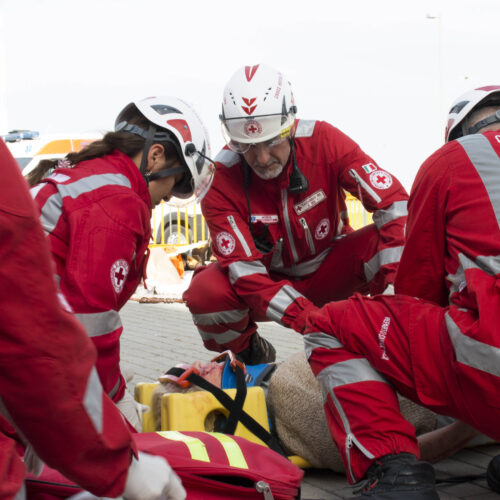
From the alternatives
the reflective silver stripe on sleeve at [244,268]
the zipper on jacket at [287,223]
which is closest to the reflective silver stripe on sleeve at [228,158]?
the zipper on jacket at [287,223]

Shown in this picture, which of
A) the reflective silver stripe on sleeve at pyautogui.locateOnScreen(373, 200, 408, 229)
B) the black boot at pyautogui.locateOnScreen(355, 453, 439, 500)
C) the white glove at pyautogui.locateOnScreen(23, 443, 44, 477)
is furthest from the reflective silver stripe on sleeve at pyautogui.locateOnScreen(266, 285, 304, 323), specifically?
the white glove at pyautogui.locateOnScreen(23, 443, 44, 477)

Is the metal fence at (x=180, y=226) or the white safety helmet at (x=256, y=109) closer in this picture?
the white safety helmet at (x=256, y=109)

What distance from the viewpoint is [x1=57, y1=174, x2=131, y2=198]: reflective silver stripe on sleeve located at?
2.63 metres

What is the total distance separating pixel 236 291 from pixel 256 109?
3.42 ft

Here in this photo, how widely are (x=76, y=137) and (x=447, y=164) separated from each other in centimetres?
1259

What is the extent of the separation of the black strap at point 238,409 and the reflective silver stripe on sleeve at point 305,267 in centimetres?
160

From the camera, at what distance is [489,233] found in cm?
239

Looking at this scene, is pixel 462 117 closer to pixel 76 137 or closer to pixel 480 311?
pixel 480 311

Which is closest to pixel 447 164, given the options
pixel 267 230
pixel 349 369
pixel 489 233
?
pixel 489 233

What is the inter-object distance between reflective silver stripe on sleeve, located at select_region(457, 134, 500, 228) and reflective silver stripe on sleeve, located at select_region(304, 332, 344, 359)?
71 cm

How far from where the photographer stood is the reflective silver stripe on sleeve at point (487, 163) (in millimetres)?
2404

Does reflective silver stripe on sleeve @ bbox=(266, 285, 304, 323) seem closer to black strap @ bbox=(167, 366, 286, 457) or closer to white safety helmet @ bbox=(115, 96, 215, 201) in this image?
black strap @ bbox=(167, 366, 286, 457)

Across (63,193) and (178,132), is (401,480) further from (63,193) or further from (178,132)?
(178,132)

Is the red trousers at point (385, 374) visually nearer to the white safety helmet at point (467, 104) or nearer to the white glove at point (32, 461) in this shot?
the white safety helmet at point (467, 104)
